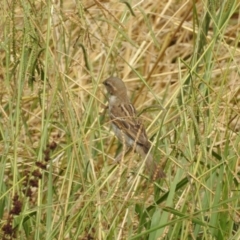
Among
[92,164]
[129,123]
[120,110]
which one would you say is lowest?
[120,110]

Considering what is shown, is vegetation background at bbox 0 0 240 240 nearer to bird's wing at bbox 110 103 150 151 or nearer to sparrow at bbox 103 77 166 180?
bird's wing at bbox 110 103 150 151

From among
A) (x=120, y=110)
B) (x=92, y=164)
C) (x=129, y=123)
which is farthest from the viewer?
(x=120, y=110)

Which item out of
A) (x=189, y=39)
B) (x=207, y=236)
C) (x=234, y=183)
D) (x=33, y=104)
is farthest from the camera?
(x=189, y=39)

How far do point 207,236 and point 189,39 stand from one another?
3744mm

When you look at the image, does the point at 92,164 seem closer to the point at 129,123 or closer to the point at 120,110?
the point at 129,123

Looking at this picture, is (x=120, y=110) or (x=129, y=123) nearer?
(x=129, y=123)

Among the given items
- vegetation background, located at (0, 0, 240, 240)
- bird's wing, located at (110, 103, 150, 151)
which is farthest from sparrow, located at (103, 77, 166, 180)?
vegetation background, located at (0, 0, 240, 240)

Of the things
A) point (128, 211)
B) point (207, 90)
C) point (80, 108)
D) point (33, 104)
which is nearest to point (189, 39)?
point (33, 104)

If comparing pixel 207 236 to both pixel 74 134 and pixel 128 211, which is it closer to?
pixel 128 211

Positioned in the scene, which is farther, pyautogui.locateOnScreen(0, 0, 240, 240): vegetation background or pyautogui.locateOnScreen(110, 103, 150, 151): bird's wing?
pyautogui.locateOnScreen(110, 103, 150, 151): bird's wing

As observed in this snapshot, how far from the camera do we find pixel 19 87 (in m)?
3.08

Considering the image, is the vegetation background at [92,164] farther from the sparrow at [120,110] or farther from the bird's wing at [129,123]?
the sparrow at [120,110]

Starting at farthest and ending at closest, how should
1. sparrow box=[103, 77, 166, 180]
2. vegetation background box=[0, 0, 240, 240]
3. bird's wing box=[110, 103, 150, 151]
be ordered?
sparrow box=[103, 77, 166, 180], bird's wing box=[110, 103, 150, 151], vegetation background box=[0, 0, 240, 240]

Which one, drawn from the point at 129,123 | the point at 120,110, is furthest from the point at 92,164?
the point at 120,110
